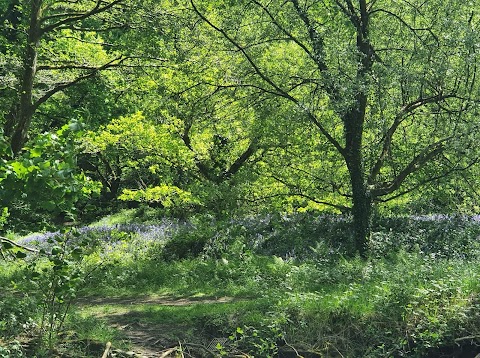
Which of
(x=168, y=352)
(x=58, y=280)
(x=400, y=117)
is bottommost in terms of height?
(x=168, y=352)

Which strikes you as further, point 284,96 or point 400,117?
point 284,96

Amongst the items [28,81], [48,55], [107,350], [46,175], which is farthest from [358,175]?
[48,55]

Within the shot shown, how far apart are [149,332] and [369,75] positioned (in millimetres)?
5607

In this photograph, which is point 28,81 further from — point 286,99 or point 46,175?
A: point 46,175

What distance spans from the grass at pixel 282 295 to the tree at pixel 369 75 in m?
1.63

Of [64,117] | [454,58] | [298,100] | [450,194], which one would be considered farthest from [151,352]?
Result: [64,117]

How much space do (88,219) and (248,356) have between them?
17521 millimetres

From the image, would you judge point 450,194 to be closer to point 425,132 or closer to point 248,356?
point 425,132

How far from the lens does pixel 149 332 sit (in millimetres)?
6645

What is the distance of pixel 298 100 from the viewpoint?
10578 mm

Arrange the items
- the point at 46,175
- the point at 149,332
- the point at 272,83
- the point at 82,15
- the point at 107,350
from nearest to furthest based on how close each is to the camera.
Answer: the point at 46,175 < the point at 107,350 < the point at 149,332 < the point at 272,83 < the point at 82,15

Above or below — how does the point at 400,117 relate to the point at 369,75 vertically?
below

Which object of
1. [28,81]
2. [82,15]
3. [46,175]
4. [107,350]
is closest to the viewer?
[46,175]

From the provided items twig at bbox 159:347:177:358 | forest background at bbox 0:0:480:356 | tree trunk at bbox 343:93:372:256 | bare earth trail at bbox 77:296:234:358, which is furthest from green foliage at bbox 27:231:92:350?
tree trunk at bbox 343:93:372:256
